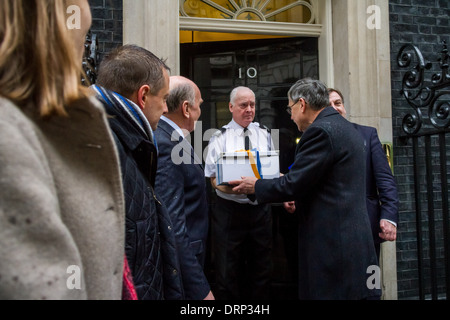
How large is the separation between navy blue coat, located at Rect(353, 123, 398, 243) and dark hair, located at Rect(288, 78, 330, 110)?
89 cm

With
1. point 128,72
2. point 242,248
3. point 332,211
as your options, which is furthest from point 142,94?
point 242,248

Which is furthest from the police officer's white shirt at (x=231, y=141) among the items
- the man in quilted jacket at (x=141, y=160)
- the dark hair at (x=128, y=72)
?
the dark hair at (x=128, y=72)

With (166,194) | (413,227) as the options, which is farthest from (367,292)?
(413,227)

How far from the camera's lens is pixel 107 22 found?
452cm

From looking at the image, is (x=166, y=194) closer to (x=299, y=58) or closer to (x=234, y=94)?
(x=234, y=94)

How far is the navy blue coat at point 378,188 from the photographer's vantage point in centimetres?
372

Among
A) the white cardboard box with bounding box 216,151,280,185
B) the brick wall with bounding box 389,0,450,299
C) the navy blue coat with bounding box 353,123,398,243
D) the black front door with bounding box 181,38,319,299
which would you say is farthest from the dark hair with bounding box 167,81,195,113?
the brick wall with bounding box 389,0,450,299

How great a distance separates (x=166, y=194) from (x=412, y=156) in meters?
3.75

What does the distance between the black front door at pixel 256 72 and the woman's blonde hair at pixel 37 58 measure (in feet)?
14.2

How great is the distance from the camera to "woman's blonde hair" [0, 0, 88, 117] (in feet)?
2.71

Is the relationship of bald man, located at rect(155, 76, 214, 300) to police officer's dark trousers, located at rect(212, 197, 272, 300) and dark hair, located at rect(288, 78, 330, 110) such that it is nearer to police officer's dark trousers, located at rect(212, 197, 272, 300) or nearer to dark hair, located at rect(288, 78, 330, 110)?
dark hair, located at rect(288, 78, 330, 110)

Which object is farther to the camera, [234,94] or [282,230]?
[282,230]

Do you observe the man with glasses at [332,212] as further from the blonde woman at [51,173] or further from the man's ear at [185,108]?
the blonde woman at [51,173]
